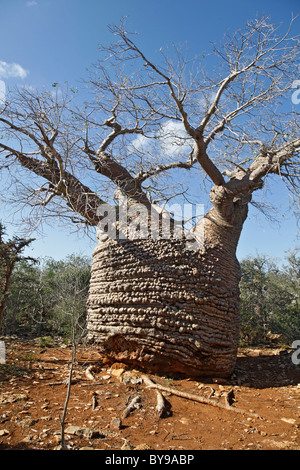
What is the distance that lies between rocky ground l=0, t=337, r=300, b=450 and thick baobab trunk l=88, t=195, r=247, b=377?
272 mm

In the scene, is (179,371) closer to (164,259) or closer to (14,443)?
(164,259)

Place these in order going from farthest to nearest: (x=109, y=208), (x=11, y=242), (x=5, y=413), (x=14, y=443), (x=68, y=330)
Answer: (x=68, y=330) → (x=11, y=242) → (x=109, y=208) → (x=5, y=413) → (x=14, y=443)

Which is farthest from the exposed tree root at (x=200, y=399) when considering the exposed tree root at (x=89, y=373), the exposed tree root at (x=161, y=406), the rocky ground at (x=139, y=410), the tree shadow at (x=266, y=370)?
the tree shadow at (x=266, y=370)

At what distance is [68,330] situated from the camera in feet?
22.2

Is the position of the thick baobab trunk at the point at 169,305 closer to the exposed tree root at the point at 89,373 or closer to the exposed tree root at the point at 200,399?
the exposed tree root at the point at 89,373

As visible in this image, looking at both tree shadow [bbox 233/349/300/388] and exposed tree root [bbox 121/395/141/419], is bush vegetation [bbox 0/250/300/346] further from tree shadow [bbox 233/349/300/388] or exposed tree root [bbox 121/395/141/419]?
exposed tree root [bbox 121/395/141/419]

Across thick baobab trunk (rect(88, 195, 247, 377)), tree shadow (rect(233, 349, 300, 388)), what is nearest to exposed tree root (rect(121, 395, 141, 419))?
thick baobab trunk (rect(88, 195, 247, 377))

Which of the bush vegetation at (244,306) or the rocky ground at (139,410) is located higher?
the bush vegetation at (244,306)

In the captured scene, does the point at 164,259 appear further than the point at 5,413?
Yes

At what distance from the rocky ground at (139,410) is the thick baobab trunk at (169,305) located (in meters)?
0.27

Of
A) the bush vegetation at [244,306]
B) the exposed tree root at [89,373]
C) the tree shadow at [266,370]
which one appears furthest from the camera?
the bush vegetation at [244,306]

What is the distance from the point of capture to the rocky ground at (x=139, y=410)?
6.98 feet

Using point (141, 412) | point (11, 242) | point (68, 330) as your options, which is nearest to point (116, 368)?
point (141, 412)
